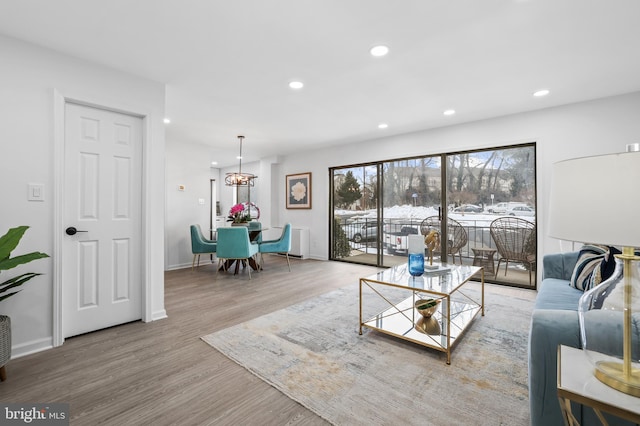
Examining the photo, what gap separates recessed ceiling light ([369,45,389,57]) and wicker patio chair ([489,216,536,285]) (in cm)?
306

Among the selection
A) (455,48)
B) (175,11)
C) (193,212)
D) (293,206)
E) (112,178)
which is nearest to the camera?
(175,11)

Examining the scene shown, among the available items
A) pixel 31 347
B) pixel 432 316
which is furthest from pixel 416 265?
pixel 31 347

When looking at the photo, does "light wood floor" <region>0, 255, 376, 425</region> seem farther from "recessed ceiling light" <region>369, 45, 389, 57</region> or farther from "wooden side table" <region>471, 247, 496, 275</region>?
"wooden side table" <region>471, 247, 496, 275</region>

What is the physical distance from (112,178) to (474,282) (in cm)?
473

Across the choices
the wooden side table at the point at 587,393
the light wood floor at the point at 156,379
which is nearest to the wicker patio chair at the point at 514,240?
the light wood floor at the point at 156,379

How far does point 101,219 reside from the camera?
8.60 feet

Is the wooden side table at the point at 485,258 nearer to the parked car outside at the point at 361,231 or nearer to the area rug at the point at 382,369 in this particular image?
the area rug at the point at 382,369

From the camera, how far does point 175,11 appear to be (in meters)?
1.95

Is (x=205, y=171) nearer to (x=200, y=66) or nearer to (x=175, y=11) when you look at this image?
(x=200, y=66)

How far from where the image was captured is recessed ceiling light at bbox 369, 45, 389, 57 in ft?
7.82

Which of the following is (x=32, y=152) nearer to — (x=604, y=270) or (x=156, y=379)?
(x=156, y=379)

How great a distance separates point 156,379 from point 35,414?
57 centimetres

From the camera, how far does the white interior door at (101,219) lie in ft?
8.09

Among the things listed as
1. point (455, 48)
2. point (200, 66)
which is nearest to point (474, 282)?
point (455, 48)
